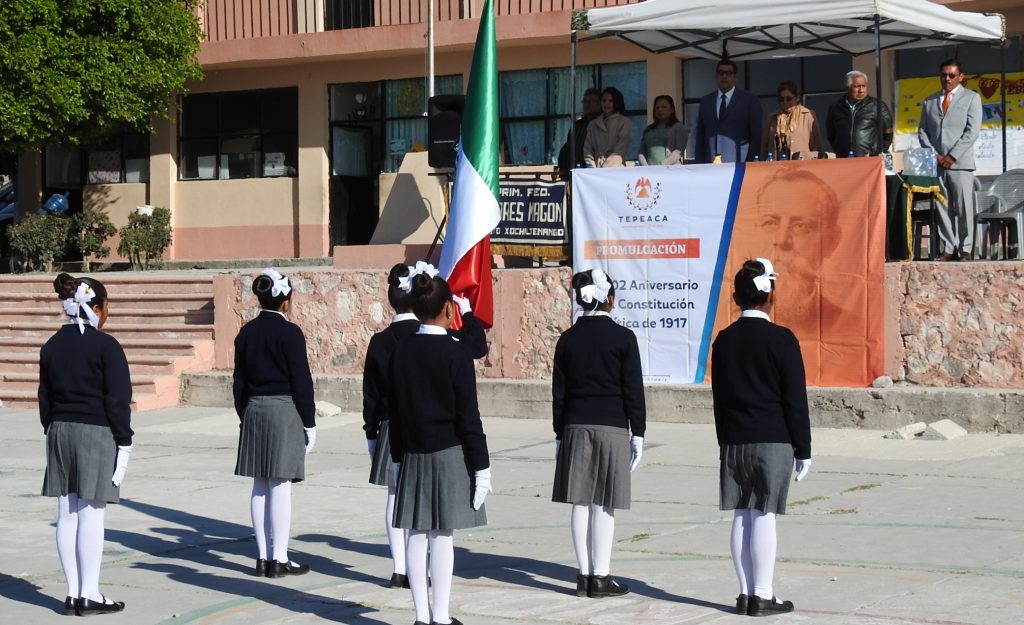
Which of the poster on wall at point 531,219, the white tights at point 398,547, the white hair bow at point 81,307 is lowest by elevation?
the white tights at point 398,547

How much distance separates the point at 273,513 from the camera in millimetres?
8609

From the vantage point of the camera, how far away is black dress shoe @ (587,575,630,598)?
771 centimetres

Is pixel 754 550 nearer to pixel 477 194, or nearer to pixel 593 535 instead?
pixel 593 535

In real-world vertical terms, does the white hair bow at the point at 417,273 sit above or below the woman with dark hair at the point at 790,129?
below

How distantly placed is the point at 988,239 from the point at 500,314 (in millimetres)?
5477

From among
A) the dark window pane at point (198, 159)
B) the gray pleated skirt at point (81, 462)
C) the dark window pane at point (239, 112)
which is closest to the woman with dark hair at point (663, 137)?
the gray pleated skirt at point (81, 462)

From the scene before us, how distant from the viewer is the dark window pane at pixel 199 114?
96.9 feet

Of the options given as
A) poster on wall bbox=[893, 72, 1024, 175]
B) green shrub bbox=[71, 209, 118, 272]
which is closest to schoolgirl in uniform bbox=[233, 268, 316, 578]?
poster on wall bbox=[893, 72, 1024, 175]

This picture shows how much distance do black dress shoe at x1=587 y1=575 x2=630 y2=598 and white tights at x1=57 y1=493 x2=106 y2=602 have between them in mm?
2533

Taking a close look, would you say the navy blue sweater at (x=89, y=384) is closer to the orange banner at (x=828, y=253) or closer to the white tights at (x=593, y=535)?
the white tights at (x=593, y=535)

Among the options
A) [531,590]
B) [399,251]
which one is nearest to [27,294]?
[399,251]

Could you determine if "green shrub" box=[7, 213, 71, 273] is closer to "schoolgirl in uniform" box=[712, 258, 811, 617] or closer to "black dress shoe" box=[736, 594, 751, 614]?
"schoolgirl in uniform" box=[712, 258, 811, 617]

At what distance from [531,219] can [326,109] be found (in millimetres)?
12744

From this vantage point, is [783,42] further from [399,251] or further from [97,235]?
[97,235]
